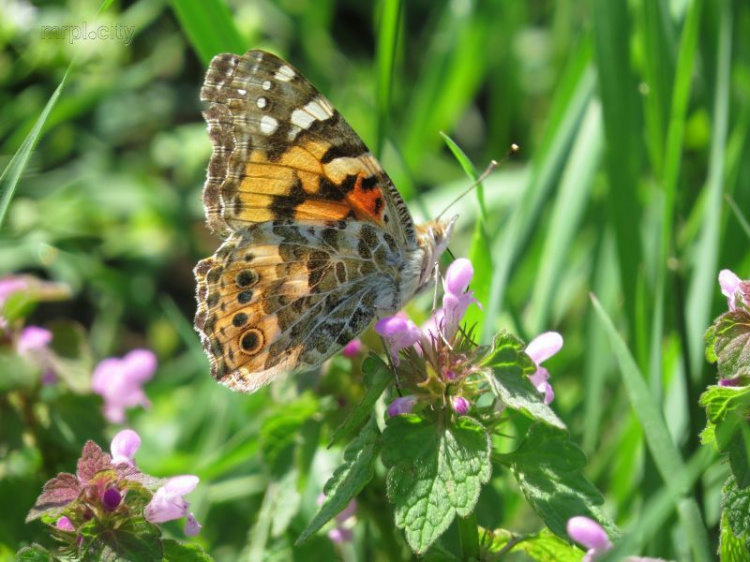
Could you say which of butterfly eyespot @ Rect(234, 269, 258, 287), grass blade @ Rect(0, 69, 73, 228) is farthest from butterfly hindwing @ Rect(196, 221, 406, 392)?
grass blade @ Rect(0, 69, 73, 228)

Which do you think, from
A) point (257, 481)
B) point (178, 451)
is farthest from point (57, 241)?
point (257, 481)

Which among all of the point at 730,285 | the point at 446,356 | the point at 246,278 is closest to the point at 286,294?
the point at 246,278

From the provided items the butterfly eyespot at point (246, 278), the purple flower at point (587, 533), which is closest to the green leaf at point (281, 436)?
the butterfly eyespot at point (246, 278)

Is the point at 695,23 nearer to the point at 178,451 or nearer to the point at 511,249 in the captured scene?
the point at 511,249

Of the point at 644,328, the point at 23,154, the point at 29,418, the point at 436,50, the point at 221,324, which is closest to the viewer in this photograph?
the point at 23,154

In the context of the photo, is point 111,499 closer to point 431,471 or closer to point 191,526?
point 191,526
